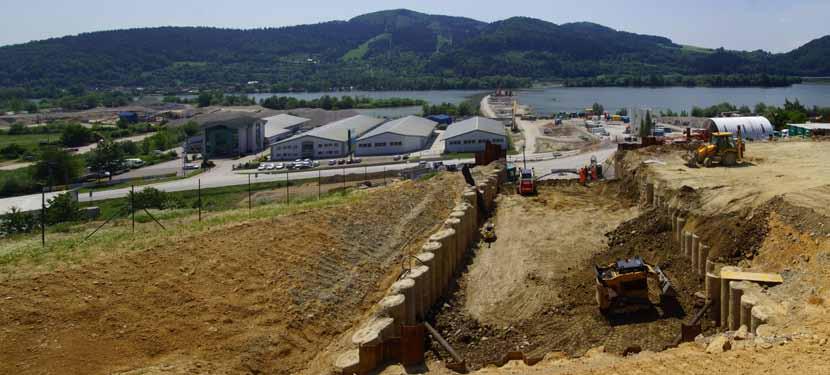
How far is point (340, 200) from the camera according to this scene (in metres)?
29.2

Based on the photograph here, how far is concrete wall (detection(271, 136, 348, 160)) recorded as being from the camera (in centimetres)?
8394

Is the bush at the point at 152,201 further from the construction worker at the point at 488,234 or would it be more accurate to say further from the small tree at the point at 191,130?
the small tree at the point at 191,130

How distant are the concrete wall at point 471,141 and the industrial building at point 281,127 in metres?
33.1

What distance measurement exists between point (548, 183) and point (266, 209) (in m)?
16.9

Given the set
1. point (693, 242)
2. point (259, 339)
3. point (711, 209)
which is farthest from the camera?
point (711, 209)

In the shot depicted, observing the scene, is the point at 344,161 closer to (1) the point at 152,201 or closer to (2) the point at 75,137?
(1) the point at 152,201

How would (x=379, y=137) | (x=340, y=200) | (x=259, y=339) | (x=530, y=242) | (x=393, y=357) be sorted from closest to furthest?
(x=393, y=357), (x=259, y=339), (x=530, y=242), (x=340, y=200), (x=379, y=137)

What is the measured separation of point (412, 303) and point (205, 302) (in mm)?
5324

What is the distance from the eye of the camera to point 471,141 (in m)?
81.5

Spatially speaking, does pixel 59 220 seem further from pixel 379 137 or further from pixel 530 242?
pixel 379 137

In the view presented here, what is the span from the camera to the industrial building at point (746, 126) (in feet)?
164

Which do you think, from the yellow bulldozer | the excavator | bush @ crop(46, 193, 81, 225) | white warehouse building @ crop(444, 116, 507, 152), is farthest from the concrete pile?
white warehouse building @ crop(444, 116, 507, 152)

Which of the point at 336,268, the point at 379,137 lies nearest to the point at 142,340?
the point at 336,268

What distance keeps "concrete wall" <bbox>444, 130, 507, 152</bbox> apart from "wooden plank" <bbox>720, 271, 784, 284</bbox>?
64.6 metres
